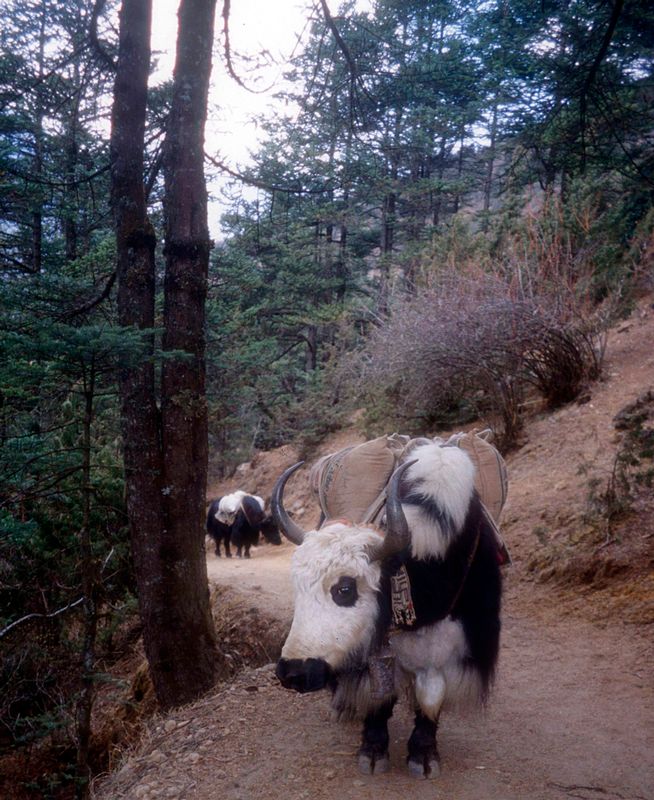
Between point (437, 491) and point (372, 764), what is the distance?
1.32 metres

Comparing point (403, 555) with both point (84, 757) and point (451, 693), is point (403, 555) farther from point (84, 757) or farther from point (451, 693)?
point (84, 757)

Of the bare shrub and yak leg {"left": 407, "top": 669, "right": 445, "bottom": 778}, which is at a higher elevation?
the bare shrub

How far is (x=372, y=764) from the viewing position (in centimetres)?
329

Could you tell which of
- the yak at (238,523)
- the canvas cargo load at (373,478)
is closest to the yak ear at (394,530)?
the canvas cargo load at (373,478)

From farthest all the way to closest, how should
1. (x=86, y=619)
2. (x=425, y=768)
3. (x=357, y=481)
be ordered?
(x=86, y=619)
(x=357, y=481)
(x=425, y=768)

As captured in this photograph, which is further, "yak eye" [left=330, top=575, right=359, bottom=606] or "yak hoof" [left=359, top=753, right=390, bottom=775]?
"yak hoof" [left=359, top=753, right=390, bottom=775]

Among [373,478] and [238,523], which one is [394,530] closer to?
[373,478]

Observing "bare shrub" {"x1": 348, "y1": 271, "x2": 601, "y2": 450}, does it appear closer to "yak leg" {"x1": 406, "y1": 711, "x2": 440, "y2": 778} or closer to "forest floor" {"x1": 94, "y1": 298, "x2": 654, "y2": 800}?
"forest floor" {"x1": 94, "y1": 298, "x2": 654, "y2": 800}

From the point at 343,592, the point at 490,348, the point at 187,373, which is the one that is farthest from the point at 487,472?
the point at 490,348

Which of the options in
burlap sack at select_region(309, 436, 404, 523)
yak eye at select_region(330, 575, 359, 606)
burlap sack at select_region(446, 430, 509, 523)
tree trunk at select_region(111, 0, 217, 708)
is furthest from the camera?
tree trunk at select_region(111, 0, 217, 708)

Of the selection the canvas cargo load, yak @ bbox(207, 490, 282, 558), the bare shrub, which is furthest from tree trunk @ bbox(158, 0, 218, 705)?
yak @ bbox(207, 490, 282, 558)

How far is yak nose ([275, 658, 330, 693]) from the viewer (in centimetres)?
274

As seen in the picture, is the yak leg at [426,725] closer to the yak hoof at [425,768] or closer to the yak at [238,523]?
the yak hoof at [425,768]

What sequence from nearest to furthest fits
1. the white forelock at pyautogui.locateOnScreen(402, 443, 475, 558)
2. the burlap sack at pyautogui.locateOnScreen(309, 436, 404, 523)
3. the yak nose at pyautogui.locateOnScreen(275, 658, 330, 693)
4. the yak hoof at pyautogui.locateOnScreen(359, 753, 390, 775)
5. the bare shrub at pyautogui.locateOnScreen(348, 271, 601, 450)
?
the yak nose at pyautogui.locateOnScreen(275, 658, 330, 693), the white forelock at pyautogui.locateOnScreen(402, 443, 475, 558), the yak hoof at pyautogui.locateOnScreen(359, 753, 390, 775), the burlap sack at pyautogui.locateOnScreen(309, 436, 404, 523), the bare shrub at pyautogui.locateOnScreen(348, 271, 601, 450)
